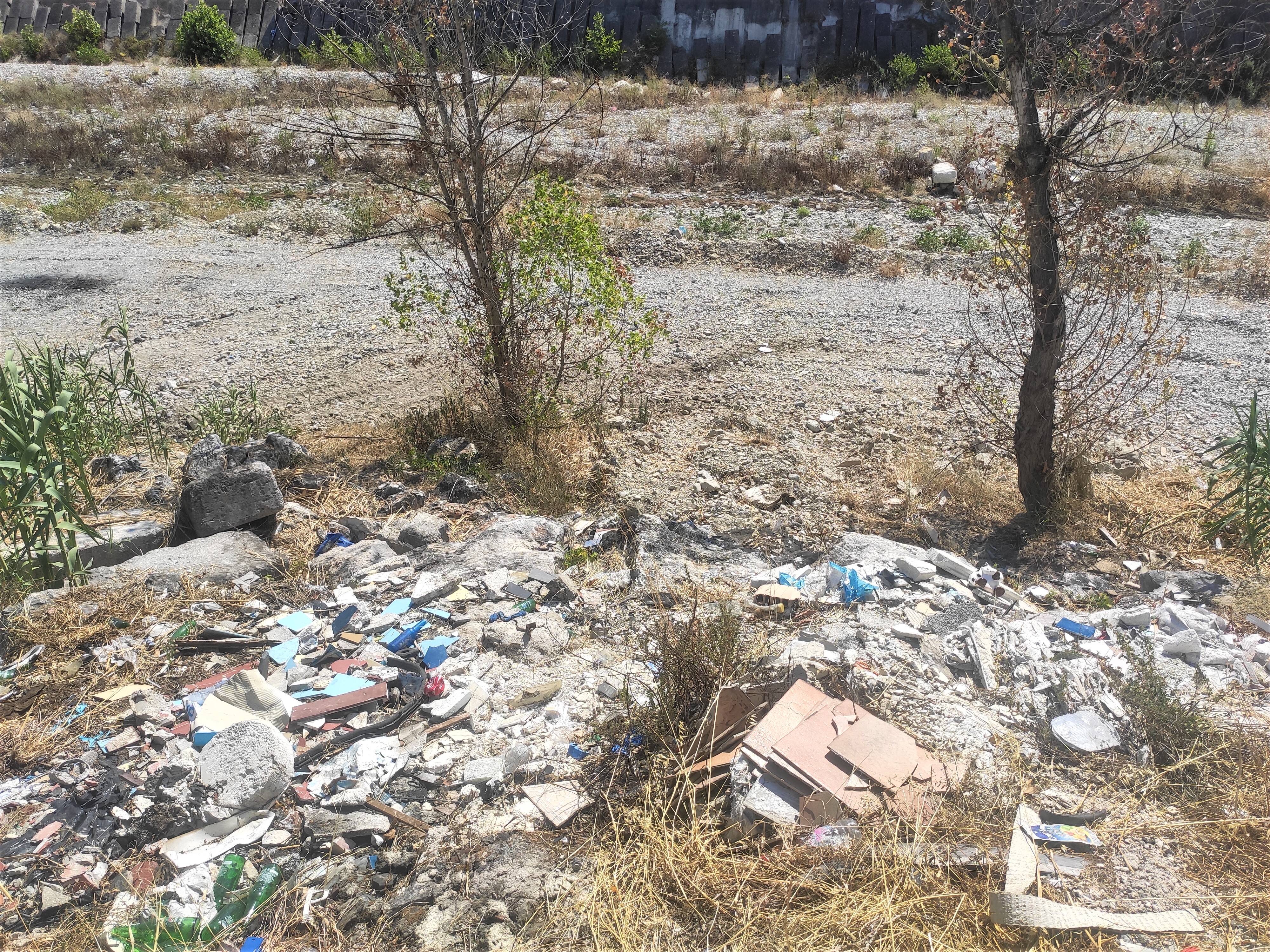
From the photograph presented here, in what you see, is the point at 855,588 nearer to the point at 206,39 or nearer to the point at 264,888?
the point at 264,888

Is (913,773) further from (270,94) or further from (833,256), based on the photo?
(270,94)

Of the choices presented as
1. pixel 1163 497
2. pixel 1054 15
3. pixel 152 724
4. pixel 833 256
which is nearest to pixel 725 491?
pixel 1163 497

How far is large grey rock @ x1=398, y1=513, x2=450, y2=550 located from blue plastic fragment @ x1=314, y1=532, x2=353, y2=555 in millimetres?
258

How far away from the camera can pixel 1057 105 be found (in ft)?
11.3

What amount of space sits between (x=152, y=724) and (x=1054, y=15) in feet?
14.4

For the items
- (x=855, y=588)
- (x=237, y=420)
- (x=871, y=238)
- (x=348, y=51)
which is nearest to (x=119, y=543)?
(x=237, y=420)

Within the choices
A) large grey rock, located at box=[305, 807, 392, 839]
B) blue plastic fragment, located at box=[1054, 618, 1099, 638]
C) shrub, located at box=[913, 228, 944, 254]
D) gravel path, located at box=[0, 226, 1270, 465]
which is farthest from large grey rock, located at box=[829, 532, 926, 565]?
shrub, located at box=[913, 228, 944, 254]

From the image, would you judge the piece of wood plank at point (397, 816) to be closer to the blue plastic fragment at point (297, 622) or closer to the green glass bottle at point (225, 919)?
the green glass bottle at point (225, 919)

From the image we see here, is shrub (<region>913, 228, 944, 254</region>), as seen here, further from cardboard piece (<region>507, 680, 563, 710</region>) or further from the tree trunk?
cardboard piece (<region>507, 680, 563, 710</region>)

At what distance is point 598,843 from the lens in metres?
2.24

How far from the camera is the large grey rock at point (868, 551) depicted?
3633 millimetres

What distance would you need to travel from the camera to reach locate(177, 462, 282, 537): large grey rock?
388cm

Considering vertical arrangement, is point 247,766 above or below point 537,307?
below

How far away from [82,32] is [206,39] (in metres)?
3.89
